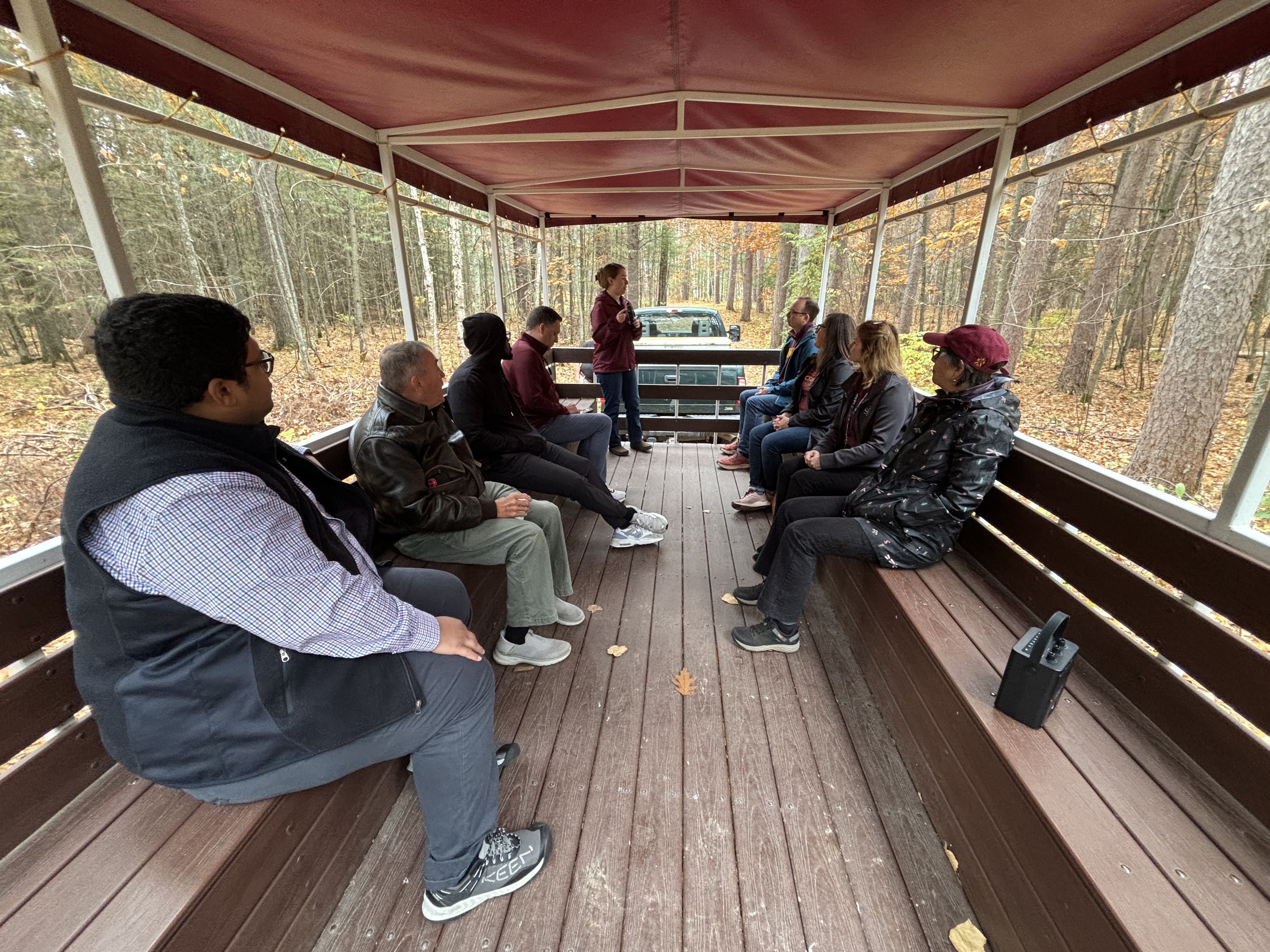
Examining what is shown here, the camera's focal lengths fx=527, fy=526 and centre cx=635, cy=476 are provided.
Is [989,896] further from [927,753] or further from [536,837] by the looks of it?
[536,837]

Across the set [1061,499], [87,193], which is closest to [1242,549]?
[1061,499]

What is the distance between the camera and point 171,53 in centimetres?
163

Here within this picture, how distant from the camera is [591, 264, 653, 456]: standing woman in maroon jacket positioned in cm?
424

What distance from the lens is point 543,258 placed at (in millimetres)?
5301

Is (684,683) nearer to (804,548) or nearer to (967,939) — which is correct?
(804,548)

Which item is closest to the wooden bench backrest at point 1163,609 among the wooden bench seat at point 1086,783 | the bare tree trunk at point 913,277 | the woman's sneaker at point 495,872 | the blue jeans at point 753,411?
the wooden bench seat at point 1086,783

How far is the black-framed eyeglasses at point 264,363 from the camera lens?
1111 mm

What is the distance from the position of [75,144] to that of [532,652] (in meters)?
2.13

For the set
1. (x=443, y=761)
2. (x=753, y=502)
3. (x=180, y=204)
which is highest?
(x=180, y=204)

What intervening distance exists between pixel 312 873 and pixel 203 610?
817mm

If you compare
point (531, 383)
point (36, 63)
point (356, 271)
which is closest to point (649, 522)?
point (531, 383)

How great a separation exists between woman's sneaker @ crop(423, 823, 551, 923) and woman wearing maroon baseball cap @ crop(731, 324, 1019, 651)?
1.20 m

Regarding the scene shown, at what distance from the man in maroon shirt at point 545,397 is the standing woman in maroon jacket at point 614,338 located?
1.01 ft

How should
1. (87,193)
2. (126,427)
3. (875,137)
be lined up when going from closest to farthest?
(126,427) → (87,193) → (875,137)
